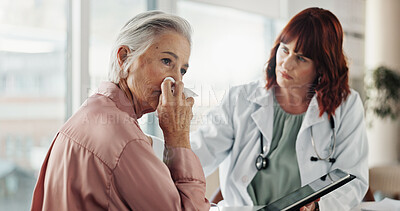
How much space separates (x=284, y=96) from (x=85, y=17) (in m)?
0.92

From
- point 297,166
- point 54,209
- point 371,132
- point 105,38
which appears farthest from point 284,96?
point 371,132

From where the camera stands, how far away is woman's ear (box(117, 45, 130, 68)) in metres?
0.89

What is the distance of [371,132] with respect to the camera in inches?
174

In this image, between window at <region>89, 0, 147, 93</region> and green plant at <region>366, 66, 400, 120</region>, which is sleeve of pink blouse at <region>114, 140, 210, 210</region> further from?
green plant at <region>366, 66, 400, 120</region>

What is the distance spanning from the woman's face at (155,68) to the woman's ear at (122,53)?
0.03m

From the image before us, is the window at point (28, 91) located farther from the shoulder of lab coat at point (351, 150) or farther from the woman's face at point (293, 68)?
the shoulder of lab coat at point (351, 150)

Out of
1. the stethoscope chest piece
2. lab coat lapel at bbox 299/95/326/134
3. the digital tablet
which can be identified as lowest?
the stethoscope chest piece

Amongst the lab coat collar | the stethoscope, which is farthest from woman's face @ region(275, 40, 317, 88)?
the lab coat collar

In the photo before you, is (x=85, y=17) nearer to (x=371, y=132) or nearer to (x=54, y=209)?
(x=54, y=209)

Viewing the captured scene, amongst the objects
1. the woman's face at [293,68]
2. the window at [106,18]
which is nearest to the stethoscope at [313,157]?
the woman's face at [293,68]

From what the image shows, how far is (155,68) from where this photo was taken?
2.93ft

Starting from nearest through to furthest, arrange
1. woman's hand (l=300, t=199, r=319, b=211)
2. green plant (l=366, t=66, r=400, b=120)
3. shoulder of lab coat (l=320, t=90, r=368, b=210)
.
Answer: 1. woman's hand (l=300, t=199, r=319, b=211)
2. shoulder of lab coat (l=320, t=90, r=368, b=210)
3. green plant (l=366, t=66, r=400, b=120)

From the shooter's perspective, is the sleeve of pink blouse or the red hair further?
the red hair

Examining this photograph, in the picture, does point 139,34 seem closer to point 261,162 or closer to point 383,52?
point 261,162
